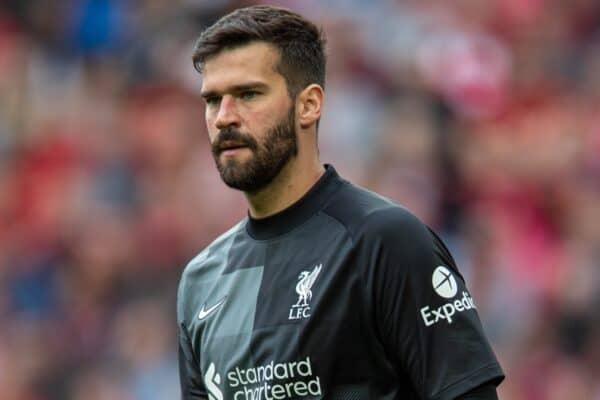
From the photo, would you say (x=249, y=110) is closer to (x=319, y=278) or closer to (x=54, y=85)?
(x=319, y=278)

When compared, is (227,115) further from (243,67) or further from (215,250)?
(215,250)

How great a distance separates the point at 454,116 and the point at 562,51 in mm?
1150

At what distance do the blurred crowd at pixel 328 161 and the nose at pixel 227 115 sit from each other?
→ 4.67 metres

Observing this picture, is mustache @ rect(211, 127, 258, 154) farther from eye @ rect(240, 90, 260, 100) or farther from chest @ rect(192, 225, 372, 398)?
chest @ rect(192, 225, 372, 398)

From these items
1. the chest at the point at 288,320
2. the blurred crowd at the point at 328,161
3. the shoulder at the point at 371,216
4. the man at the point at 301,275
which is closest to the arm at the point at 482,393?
the man at the point at 301,275

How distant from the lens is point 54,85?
1115 cm

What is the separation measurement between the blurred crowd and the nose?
15.3ft

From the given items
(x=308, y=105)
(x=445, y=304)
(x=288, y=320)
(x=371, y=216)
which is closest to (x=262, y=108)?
(x=308, y=105)

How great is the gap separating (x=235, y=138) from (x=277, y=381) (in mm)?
682

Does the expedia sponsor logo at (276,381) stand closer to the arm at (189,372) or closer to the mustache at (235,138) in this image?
the arm at (189,372)

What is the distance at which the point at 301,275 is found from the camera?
4086 mm

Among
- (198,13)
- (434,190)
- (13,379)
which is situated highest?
(198,13)

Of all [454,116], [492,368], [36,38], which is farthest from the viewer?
[36,38]

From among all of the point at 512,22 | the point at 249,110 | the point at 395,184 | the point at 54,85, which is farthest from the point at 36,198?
the point at 249,110
